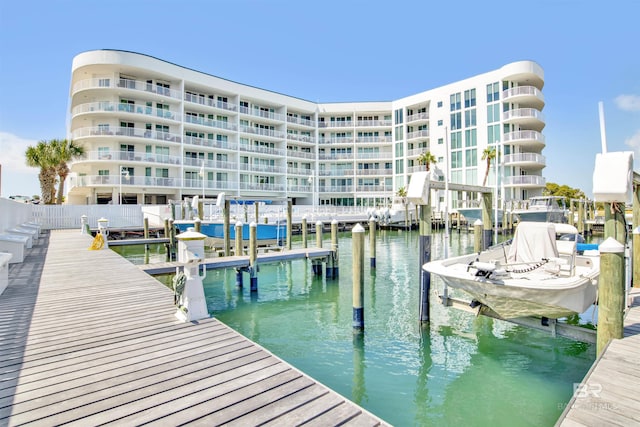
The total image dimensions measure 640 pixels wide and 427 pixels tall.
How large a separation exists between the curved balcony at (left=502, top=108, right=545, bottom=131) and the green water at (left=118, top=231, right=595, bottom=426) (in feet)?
118

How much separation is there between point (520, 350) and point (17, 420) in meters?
8.51

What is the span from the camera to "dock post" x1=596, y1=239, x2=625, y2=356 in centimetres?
519

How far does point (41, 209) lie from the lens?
27.8 meters

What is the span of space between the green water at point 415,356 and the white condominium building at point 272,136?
2092cm

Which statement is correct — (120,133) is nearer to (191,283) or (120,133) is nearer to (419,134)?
(191,283)

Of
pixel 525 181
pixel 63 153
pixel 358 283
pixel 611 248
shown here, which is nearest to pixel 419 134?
pixel 525 181

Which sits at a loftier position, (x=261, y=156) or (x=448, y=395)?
(x=261, y=156)

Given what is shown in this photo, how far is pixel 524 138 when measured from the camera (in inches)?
1612

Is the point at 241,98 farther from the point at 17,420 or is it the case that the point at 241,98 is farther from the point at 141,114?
the point at 17,420

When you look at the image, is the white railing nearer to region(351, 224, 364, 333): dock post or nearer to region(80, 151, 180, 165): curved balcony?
region(80, 151, 180, 165): curved balcony

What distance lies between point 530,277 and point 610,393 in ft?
10.8

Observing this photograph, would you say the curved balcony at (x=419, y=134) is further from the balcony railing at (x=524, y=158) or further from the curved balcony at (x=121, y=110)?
the curved balcony at (x=121, y=110)

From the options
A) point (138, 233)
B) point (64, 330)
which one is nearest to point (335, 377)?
point (64, 330)

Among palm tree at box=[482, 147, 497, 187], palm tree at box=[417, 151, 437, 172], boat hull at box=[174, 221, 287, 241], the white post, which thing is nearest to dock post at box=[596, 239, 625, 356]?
the white post
